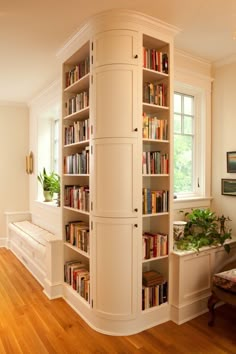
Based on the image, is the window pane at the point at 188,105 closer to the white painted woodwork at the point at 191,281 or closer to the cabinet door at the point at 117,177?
the cabinet door at the point at 117,177

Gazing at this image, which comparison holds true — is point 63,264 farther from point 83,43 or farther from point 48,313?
point 83,43

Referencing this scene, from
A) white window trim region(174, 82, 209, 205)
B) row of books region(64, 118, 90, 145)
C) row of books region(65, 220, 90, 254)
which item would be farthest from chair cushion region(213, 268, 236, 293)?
row of books region(64, 118, 90, 145)

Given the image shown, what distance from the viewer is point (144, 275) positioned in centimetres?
266

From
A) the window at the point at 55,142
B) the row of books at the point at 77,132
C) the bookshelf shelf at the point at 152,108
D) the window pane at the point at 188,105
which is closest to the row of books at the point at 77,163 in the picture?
the row of books at the point at 77,132

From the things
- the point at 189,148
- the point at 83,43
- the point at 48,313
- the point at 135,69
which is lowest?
the point at 48,313

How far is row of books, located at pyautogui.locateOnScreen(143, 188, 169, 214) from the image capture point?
2.52 m

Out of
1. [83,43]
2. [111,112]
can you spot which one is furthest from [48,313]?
[83,43]

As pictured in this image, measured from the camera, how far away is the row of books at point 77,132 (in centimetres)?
279

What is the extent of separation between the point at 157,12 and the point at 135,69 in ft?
1.63

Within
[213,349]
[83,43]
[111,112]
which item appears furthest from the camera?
[83,43]

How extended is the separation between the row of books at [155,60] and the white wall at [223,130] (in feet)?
3.43

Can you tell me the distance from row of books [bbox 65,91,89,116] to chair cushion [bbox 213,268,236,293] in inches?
82.5

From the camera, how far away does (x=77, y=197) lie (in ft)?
9.66

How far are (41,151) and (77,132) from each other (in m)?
2.20
